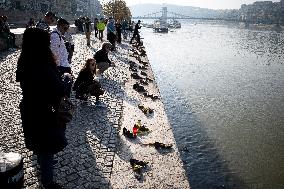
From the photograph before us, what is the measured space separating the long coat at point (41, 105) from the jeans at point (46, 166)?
176mm

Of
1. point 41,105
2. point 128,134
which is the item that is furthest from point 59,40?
point 41,105

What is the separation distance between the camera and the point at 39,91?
4.03m

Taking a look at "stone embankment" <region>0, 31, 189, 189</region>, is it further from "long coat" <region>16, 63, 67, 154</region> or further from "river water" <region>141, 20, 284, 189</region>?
"river water" <region>141, 20, 284, 189</region>

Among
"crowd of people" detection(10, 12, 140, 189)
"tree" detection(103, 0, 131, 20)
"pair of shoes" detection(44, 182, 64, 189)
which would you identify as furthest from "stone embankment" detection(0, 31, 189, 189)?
"tree" detection(103, 0, 131, 20)

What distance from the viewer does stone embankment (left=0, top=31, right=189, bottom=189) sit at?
542 cm

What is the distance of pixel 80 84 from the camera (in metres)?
8.98

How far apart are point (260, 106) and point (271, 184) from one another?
760cm

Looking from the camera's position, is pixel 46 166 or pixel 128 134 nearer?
pixel 46 166

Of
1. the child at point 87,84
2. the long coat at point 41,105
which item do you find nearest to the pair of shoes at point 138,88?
the child at point 87,84

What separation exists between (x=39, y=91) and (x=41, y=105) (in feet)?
0.60

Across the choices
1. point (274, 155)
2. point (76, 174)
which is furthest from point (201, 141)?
point (76, 174)

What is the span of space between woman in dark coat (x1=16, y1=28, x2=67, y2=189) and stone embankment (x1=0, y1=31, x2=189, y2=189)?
111cm

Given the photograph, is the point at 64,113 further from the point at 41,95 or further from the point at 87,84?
the point at 87,84

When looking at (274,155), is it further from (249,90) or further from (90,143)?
(249,90)
